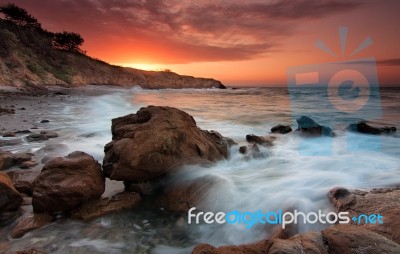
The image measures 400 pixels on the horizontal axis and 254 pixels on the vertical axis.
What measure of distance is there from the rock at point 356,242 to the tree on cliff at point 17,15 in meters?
58.8

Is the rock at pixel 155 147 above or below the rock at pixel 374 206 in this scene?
above

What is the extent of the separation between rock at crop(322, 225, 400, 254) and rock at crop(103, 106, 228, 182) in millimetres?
3070

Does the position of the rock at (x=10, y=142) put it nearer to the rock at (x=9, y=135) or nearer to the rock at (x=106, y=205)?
the rock at (x=9, y=135)

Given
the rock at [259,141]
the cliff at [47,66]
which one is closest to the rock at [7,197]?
the rock at [259,141]

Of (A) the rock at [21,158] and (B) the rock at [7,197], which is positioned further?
(A) the rock at [21,158]

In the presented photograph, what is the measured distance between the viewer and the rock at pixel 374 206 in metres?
2.83

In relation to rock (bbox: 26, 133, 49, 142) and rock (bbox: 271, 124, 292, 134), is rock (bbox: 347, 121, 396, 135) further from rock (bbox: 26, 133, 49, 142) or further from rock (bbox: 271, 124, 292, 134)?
rock (bbox: 26, 133, 49, 142)

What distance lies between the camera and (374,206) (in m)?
3.54

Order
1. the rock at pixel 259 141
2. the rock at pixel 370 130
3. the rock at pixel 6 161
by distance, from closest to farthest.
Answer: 1. the rock at pixel 6 161
2. the rock at pixel 259 141
3. the rock at pixel 370 130

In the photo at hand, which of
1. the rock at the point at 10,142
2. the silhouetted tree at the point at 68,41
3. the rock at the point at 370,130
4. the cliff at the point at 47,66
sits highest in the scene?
the silhouetted tree at the point at 68,41

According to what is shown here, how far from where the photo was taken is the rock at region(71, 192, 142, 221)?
4181 millimetres

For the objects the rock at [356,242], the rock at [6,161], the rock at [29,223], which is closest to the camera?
the rock at [356,242]

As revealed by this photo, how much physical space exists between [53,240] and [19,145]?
5193mm

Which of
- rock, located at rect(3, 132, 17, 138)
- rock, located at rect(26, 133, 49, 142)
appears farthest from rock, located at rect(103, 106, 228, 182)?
rock, located at rect(3, 132, 17, 138)
